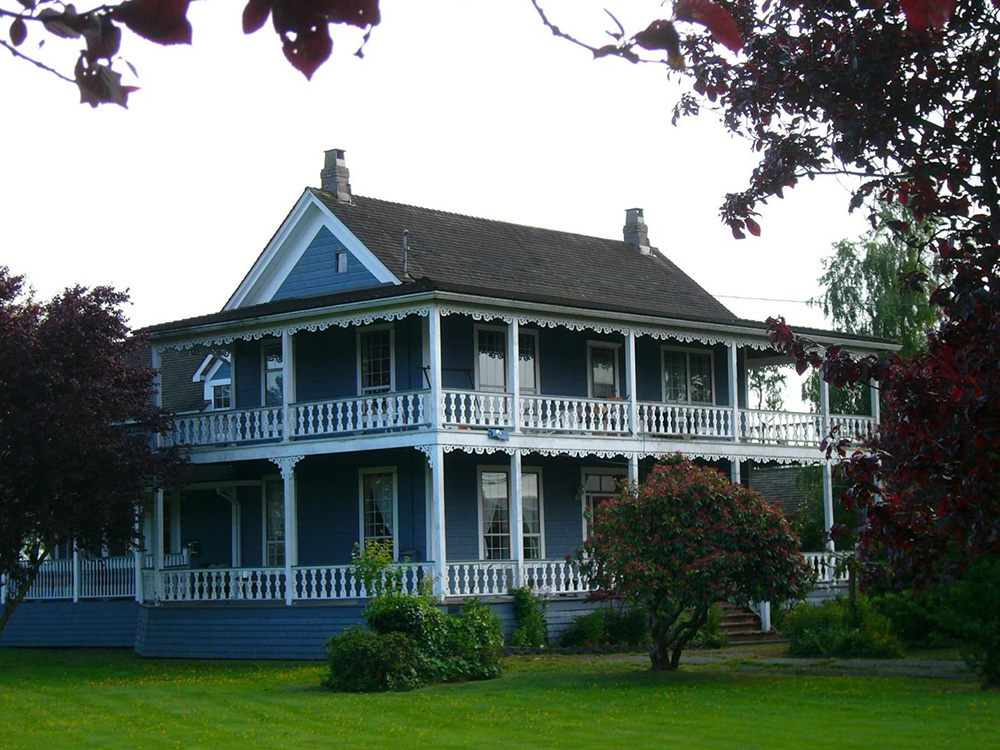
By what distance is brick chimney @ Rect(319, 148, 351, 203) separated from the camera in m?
30.5

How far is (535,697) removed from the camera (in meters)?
18.0

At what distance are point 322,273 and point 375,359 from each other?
89.9 inches

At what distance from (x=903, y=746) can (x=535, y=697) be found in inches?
229

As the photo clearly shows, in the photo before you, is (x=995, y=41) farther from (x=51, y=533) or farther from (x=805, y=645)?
(x=51, y=533)

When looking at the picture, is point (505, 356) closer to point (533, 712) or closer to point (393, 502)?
point (393, 502)

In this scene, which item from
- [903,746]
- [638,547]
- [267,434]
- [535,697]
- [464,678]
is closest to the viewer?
[903,746]

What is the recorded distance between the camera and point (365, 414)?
27156mm

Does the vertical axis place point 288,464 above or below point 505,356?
below

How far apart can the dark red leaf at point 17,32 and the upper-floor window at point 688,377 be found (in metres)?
29.3

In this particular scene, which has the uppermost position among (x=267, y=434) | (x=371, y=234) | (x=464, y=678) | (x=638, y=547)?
(x=371, y=234)

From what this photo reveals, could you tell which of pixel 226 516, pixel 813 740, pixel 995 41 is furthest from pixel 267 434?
pixel 995 41

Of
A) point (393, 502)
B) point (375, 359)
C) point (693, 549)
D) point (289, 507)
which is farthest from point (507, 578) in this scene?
point (693, 549)

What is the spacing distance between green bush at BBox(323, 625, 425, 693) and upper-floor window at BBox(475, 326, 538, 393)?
29.6ft

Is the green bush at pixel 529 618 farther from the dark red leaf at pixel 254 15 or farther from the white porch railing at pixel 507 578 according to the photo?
Answer: the dark red leaf at pixel 254 15
